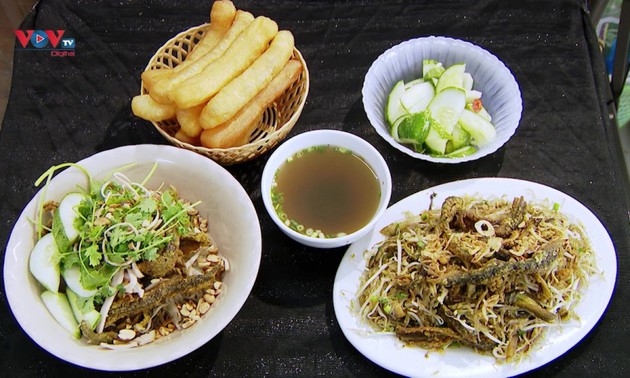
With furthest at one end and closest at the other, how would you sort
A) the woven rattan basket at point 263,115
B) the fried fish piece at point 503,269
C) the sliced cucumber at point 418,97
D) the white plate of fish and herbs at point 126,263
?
the sliced cucumber at point 418,97 < the woven rattan basket at point 263,115 < the fried fish piece at point 503,269 < the white plate of fish and herbs at point 126,263

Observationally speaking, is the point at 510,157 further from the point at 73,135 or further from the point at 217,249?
the point at 73,135

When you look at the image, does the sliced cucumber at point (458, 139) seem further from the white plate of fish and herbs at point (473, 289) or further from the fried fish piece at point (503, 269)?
the fried fish piece at point (503, 269)

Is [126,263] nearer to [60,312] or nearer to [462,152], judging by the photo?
[60,312]

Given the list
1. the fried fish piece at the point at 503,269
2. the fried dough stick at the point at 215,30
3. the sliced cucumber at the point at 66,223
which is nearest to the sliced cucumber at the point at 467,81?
the fried fish piece at the point at 503,269

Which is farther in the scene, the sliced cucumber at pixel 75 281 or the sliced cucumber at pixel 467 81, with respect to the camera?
the sliced cucumber at pixel 467 81

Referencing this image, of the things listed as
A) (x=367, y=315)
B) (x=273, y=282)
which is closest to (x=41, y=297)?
(x=273, y=282)

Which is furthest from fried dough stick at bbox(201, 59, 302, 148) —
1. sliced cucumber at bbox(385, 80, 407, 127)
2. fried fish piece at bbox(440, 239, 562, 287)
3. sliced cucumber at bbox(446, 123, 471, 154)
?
fried fish piece at bbox(440, 239, 562, 287)
